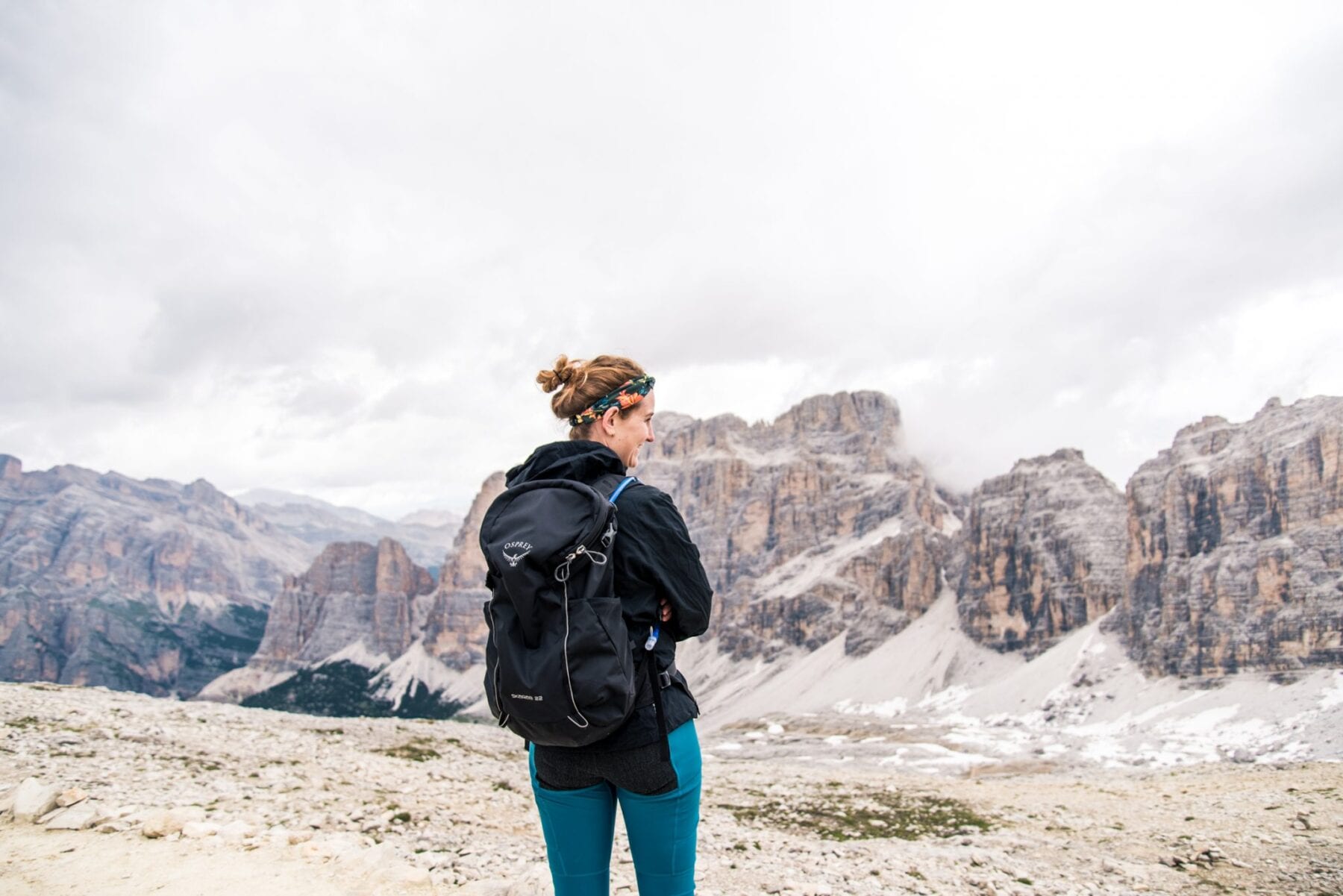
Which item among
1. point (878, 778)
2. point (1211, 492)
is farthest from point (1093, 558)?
point (878, 778)

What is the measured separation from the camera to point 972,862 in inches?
488

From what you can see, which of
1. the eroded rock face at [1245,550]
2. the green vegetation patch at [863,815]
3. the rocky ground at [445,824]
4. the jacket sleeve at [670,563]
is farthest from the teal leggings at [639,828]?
the eroded rock face at [1245,550]

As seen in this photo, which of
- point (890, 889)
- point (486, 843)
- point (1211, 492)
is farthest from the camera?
point (1211, 492)

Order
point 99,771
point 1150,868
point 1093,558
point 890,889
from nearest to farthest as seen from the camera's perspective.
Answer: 1. point 890,889
2. point 1150,868
3. point 99,771
4. point 1093,558

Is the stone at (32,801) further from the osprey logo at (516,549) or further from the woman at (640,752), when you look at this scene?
the osprey logo at (516,549)

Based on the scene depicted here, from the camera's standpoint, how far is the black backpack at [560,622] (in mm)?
3496

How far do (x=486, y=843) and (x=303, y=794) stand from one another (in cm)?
430

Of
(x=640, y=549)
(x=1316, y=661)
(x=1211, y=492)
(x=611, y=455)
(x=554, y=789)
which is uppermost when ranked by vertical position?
(x=1211, y=492)

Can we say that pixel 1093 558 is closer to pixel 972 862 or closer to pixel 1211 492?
pixel 1211 492

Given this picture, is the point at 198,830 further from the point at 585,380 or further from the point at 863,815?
the point at 863,815

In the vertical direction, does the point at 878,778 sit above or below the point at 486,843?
below

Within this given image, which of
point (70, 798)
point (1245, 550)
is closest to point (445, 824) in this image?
point (70, 798)

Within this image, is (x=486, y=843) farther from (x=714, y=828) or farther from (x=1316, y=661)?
(x=1316, y=661)

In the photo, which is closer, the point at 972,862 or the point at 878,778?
the point at 972,862
